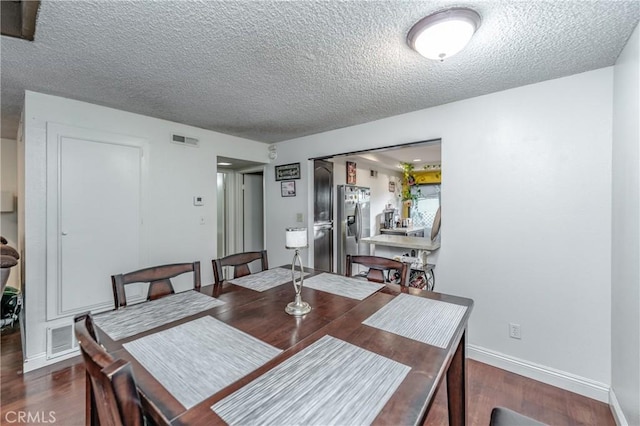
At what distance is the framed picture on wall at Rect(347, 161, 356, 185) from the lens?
4.91 meters

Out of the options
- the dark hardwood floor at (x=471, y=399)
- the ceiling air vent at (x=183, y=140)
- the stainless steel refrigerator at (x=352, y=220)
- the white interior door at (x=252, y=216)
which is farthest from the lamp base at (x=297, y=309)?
the white interior door at (x=252, y=216)

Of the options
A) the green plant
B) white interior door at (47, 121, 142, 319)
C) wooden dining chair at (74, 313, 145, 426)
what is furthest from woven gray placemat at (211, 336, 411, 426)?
the green plant

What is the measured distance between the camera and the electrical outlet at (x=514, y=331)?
2.20 metres

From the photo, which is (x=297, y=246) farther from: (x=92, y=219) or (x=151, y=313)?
(x=92, y=219)

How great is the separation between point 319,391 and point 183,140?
318cm

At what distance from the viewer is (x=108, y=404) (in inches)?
24.7

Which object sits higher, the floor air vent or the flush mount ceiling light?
the flush mount ceiling light

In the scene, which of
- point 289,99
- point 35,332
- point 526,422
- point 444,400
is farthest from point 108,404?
point 35,332

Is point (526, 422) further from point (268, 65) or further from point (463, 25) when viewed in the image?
point (268, 65)

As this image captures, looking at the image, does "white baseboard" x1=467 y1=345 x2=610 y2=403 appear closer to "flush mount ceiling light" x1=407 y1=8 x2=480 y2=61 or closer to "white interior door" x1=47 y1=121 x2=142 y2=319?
"flush mount ceiling light" x1=407 y1=8 x2=480 y2=61

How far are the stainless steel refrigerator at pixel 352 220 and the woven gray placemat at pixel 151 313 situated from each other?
327 centimetres

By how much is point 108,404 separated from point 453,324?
1.27m

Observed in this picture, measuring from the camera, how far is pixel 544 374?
6.82 ft

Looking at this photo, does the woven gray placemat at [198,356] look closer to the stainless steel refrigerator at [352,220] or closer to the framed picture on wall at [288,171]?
the framed picture on wall at [288,171]
